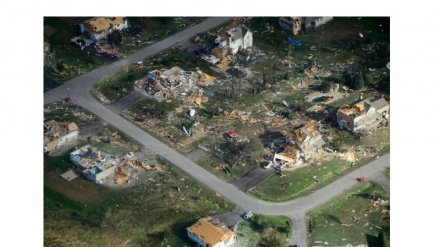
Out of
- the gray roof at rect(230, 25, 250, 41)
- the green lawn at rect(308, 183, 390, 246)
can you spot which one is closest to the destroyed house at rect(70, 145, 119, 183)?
the green lawn at rect(308, 183, 390, 246)

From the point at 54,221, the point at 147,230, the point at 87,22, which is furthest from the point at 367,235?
the point at 87,22

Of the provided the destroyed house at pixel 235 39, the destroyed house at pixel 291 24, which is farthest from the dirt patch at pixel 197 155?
the destroyed house at pixel 291 24

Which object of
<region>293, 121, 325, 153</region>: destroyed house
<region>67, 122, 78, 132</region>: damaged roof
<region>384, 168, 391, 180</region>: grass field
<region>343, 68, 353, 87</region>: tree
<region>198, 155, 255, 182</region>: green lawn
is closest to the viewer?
<region>198, 155, 255, 182</region>: green lawn

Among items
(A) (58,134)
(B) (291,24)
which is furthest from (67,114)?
(B) (291,24)

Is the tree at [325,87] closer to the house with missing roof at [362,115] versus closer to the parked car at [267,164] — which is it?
the house with missing roof at [362,115]

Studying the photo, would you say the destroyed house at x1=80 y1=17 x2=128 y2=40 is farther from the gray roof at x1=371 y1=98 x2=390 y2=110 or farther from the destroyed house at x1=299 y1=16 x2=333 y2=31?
the gray roof at x1=371 y1=98 x2=390 y2=110
